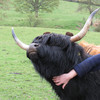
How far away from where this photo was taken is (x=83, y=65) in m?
3.58

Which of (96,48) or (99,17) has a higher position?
(96,48)

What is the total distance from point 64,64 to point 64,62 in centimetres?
4

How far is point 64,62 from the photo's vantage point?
365 centimetres

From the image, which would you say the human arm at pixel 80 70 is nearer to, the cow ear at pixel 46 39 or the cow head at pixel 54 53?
the cow head at pixel 54 53

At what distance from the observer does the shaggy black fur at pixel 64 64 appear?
3.54 m

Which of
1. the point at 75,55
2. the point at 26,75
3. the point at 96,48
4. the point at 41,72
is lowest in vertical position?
the point at 26,75

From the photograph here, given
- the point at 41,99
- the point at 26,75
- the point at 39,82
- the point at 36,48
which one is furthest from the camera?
the point at 26,75

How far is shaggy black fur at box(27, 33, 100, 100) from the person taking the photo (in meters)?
3.54

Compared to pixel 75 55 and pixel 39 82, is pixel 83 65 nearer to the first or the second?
pixel 75 55

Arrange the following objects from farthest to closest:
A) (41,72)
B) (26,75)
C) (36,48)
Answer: (26,75)
(41,72)
(36,48)

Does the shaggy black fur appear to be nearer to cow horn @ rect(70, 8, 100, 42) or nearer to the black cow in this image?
the black cow

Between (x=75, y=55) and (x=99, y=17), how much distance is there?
41838 mm

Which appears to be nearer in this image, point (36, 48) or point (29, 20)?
point (36, 48)

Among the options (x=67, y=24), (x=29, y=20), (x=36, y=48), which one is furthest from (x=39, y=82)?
(x=67, y=24)
